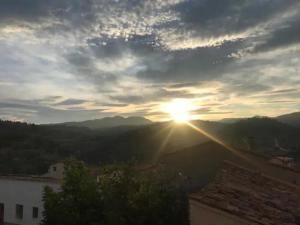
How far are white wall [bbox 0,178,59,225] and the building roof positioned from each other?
17.4 metres

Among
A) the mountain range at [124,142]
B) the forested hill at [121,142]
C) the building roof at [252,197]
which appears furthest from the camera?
the forested hill at [121,142]

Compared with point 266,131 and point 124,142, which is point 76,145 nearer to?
point 124,142

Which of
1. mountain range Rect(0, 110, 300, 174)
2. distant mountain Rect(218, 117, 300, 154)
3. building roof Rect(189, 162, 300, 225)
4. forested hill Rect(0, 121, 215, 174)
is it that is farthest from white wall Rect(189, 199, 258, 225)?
distant mountain Rect(218, 117, 300, 154)

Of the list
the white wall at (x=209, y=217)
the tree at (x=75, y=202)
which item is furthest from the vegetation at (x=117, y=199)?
the white wall at (x=209, y=217)

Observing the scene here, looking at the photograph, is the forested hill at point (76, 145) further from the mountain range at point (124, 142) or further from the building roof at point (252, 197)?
the building roof at point (252, 197)

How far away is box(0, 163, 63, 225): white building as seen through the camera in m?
35.1

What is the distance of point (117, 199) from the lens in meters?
19.9

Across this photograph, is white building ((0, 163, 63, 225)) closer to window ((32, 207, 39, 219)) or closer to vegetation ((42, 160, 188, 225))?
window ((32, 207, 39, 219))

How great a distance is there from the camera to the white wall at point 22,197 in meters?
35.1

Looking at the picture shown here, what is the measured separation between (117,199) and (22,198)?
18.9 metres

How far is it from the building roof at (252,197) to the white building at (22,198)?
17.3m

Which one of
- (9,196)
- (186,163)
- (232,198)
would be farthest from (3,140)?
(232,198)

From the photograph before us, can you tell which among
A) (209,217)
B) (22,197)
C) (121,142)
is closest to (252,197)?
(209,217)

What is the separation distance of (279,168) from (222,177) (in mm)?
6857
